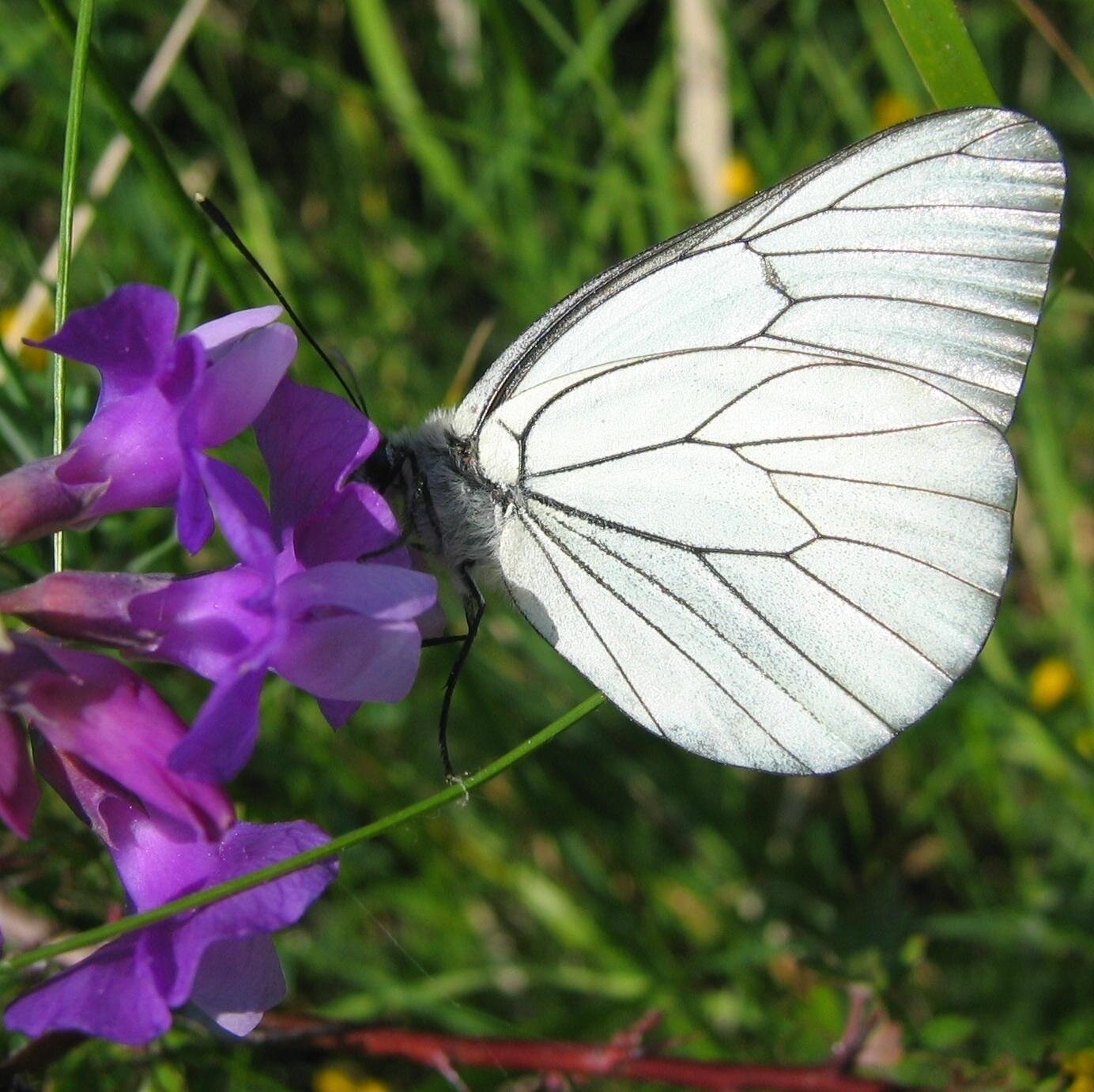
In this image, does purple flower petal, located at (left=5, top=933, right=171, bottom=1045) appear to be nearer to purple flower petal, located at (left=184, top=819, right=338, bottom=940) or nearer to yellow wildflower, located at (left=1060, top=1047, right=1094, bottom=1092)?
purple flower petal, located at (left=184, top=819, right=338, bottom=940)

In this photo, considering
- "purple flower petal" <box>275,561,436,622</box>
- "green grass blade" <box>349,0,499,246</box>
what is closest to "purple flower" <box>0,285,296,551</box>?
"purple flower petal" <box>275,561,436,622</box>

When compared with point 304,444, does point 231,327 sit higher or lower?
higher

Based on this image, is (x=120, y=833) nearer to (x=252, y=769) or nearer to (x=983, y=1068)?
(x=252, y=769)

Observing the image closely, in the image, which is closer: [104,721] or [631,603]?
[104,721]

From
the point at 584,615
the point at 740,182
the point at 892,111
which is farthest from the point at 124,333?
the point at 892,111

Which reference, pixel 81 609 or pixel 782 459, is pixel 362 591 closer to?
pixel 81 609

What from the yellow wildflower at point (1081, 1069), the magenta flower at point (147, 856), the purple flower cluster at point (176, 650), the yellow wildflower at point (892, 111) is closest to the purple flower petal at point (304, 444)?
the purple flower cluster at point (176, 650)
